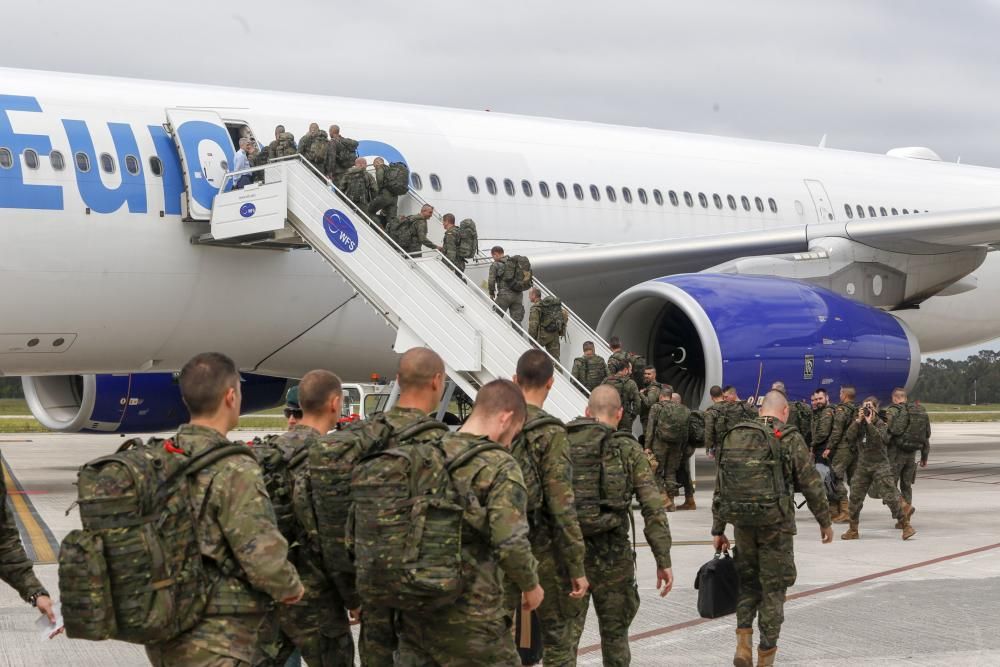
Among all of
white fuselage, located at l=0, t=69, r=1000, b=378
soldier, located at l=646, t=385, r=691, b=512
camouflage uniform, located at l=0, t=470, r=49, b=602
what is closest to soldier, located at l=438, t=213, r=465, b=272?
white fuselage, located at l=0, t=69, r=1000, b=378

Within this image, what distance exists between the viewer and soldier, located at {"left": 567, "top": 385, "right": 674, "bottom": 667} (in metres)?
5.20

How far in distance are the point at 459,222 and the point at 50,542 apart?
552 cm

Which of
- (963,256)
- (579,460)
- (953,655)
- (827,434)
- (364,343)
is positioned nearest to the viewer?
(579,460)

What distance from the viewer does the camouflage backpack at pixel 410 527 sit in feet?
12.7

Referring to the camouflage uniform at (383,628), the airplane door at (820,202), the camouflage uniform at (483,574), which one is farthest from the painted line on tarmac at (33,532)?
the airplane door at (820,202)

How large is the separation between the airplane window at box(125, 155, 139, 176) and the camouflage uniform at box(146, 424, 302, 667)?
8180 millimetres

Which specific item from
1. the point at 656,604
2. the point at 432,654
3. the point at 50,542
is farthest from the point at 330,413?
the point at 50,542

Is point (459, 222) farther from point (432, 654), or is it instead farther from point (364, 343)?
point (432, 654)

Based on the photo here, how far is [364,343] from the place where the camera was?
13.5 meters

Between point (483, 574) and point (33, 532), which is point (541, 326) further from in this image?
point (483, 574)

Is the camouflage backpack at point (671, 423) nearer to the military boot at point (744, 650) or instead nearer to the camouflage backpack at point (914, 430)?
the camouflage backpack at point (914, 430)

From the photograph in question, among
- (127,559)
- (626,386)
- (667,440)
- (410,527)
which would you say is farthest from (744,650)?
(667,440)

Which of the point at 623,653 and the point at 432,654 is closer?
the point at 432,654

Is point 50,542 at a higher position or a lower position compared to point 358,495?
lower
